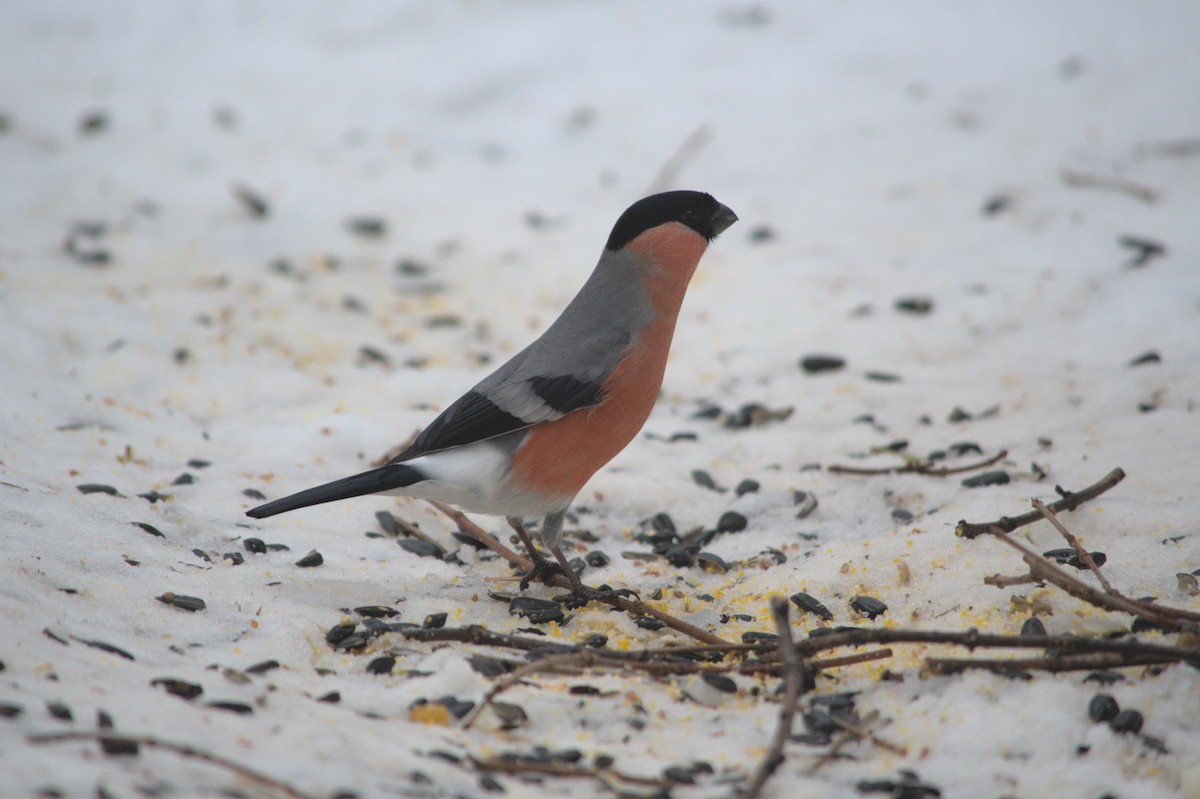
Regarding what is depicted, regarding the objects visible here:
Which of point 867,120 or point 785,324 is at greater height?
point 867,120

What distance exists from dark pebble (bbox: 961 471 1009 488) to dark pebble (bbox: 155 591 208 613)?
2.47m

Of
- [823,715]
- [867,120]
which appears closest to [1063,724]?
[823,715]

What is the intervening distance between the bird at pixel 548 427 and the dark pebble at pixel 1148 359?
2.21m

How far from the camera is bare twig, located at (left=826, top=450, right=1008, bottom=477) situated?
146 inches

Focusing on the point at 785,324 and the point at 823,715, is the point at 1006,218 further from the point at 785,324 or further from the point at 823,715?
the point at 823,715

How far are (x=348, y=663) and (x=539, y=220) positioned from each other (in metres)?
4.23

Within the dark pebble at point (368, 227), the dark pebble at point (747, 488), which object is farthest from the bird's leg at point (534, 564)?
the dark pebble at point (368, 227)

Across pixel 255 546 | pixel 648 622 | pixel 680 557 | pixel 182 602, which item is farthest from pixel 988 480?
pixel 182 602

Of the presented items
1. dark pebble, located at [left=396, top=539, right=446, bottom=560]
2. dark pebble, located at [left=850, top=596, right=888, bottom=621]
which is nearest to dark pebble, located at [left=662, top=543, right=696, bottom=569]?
dark pebble, located at [left=850, top=596, right=888, bottom=621]

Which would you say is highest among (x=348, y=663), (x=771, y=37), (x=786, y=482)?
(x=771, y=37)

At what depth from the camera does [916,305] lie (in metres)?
5.37

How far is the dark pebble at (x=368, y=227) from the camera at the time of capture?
643cm

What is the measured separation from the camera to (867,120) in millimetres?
7156

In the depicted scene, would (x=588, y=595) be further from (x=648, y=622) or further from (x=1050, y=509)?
(x=1050, y=509)
